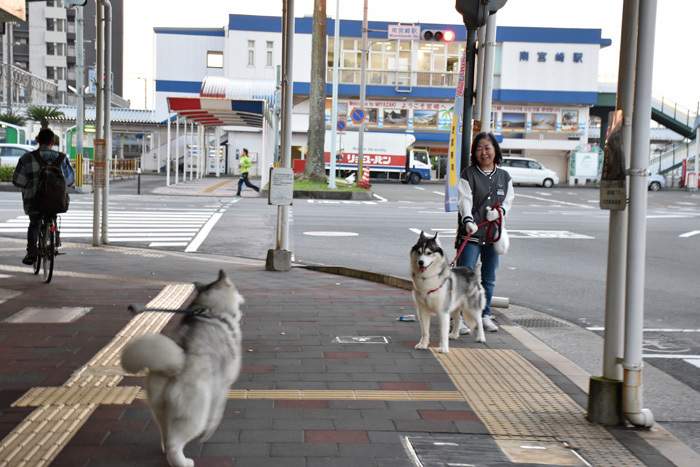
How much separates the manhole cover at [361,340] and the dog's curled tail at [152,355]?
317 centimetres

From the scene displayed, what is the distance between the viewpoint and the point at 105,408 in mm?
4312

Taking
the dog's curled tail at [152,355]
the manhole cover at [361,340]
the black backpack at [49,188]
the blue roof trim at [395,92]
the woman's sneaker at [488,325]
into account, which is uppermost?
the blue roof trim at [395,92]

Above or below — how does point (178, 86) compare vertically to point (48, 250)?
above

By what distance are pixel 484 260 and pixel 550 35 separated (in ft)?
170

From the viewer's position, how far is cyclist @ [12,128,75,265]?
8875 mm

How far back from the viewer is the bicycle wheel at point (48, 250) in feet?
28.8

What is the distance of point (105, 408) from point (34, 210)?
5390mm

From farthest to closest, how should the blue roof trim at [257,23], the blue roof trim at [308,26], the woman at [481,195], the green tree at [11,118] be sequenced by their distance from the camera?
the blue roof trim at [257,23] < the blue roof trim at [308,26] < the green tree at [11,118] < the woman at [481,195]

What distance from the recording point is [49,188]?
876 centimetres

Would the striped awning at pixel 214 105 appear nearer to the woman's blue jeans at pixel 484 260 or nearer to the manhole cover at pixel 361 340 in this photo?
the woman's blue jeans at pixel 484 260

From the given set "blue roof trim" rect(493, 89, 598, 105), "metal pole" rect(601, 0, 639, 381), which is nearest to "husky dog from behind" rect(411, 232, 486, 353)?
"metal pole" rect(601, 0, 639, 381)

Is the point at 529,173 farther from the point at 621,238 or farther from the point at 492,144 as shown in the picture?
the point at 621,238

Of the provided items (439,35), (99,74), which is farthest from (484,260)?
(439,35)

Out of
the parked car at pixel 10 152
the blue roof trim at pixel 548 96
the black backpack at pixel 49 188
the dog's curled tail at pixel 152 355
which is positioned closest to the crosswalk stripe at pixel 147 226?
the black backpack at pixel 49 188
